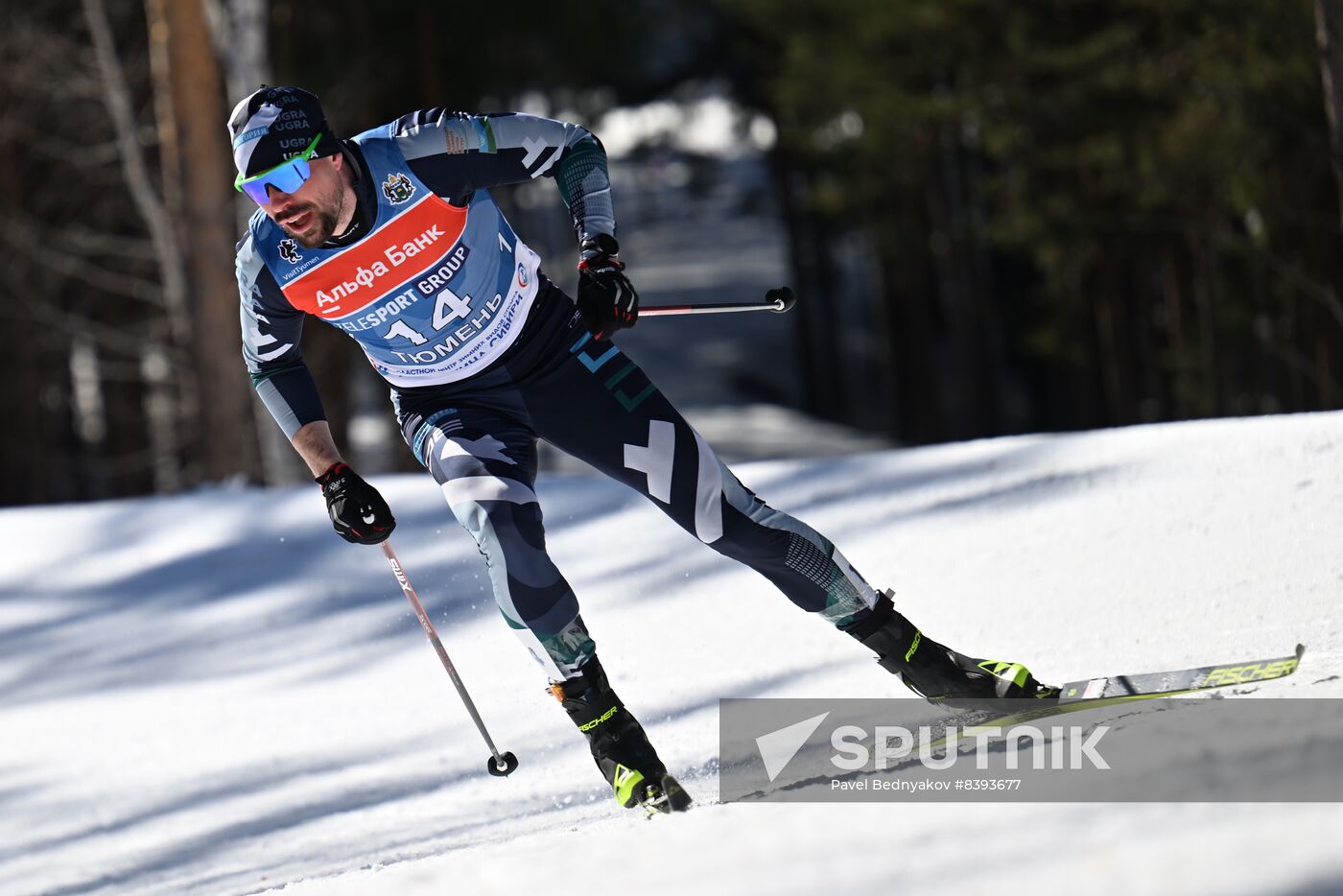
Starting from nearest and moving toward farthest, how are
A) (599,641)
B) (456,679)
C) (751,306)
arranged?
(751,306)
(456,679)
(599,641)

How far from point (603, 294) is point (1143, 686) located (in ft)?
6.30

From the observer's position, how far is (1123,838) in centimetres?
229

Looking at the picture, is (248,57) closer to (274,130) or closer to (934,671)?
(274,130)

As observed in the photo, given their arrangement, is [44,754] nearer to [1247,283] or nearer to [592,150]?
[592,150]

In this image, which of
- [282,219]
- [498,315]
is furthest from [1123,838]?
[282,219]

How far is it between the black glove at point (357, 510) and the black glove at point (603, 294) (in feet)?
2.66

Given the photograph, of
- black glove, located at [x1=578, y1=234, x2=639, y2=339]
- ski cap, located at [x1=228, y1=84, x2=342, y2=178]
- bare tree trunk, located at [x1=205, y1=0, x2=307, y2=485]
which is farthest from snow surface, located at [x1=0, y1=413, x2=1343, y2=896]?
bare tree trunk, located at [x1=205, y1=0, x2=307, y2=485]

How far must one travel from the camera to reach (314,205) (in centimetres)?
379

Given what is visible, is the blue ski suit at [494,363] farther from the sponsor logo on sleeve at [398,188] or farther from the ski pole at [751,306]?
the ski pole at [751,306]

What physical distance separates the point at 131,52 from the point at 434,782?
16.6 m

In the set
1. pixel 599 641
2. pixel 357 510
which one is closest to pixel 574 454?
pixel 357 510

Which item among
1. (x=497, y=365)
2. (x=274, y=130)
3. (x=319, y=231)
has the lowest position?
(x=497, y=365)

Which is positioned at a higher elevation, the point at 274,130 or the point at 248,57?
the point at 248,57

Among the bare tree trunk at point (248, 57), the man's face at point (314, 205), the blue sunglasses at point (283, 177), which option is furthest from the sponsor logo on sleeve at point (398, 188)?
the bare tree trunk at point (248, 57)
